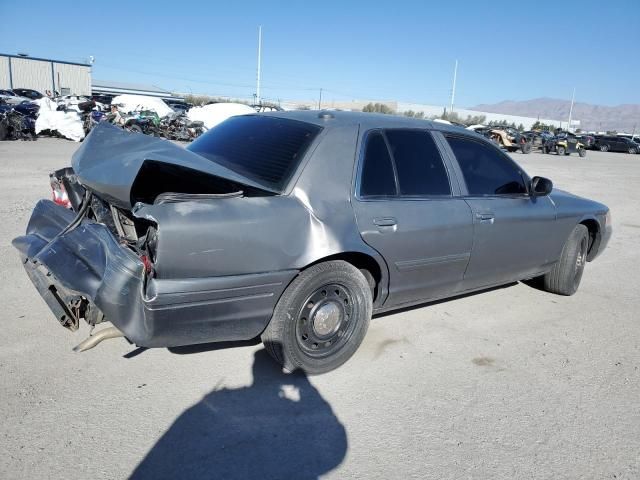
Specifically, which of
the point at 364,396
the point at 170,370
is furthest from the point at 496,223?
the point at 170,370

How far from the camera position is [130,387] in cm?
290

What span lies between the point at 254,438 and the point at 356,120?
216cm

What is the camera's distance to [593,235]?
17.3 ft

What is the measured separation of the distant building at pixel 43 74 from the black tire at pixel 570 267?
53.4 metres

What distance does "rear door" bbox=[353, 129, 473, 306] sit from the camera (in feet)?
10.7

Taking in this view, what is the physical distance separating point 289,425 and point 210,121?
21.9 m

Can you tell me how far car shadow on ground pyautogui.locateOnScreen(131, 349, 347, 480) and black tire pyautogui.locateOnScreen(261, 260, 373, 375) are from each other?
0.65 ft

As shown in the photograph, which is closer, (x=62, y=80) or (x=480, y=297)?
(x=480, y=297)

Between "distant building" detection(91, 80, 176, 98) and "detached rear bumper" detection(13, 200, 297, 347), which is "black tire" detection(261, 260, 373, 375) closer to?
"detached rear bumper" detection(13, 200, 297, 347)

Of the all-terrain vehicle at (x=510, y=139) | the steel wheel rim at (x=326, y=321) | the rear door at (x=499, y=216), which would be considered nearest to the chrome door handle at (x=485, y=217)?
the rear door at (x=499, y=216)

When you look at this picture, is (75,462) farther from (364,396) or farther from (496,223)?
(496,223)

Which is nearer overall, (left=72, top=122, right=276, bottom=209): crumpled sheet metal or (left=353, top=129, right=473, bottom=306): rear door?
(left=72, top=122, right=276, bottom=209): crumpled sheet metal

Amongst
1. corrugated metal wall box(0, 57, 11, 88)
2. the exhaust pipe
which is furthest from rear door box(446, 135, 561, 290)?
corrugated metal wall box(0, 57, 11, 88)

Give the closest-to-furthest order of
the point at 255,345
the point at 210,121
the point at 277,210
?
the point at 277,210 < the point at 255,345 < the point at 210,121
